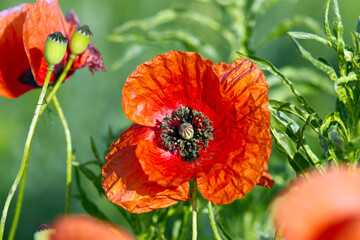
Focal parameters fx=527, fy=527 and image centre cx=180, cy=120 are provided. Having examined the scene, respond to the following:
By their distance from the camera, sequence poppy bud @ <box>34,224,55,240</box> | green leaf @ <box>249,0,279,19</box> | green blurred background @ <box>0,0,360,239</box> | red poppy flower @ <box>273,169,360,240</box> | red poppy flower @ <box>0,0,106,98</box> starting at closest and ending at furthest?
red poppy flower @ <box>273,169,360,240</box> → poppy bud @ <box>34,224,55,240</box> → red poppy flower @ <box>0,0,106,98</box> → green leaf @ <box>249,0,279,19</box> → green blurred background @ <box>0,0,360,239</box>

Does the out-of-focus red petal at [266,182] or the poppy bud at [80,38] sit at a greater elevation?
the poppy bud at [80,38]

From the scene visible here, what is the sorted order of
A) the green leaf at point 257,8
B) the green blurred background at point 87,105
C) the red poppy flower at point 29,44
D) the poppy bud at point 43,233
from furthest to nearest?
the green blurred background at point 87,105 < the green leaf at point 257,8 < the red poppy flower at point 29,44 < the poppy bud at point 43,233

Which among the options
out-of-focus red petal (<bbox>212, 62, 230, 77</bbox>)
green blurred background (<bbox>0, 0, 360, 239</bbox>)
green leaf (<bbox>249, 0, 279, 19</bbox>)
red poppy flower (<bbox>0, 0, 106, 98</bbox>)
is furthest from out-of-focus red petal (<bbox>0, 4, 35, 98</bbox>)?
green blurred background (<bbox>0, 0, 360, 239</bbox>)

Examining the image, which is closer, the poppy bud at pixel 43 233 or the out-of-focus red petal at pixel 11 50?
the poppy bud at pixel 43 233

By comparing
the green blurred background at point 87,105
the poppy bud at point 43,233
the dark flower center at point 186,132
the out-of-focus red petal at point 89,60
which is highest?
the green blurred background at point 87,105

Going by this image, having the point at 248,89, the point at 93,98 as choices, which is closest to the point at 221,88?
the point at 248,89

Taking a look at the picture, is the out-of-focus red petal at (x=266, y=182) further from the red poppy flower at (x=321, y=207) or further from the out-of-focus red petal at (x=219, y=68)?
the red poppy flower at (x=321, y=207)

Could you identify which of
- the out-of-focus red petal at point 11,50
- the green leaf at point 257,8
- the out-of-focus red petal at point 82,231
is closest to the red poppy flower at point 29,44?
the out-of-focus red petal at point 11,50

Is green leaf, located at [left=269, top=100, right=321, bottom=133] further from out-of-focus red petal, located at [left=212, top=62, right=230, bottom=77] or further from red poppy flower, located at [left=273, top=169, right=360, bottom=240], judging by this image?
red poppy flower, located at [left=273, top=169, right=360, bottom=240]

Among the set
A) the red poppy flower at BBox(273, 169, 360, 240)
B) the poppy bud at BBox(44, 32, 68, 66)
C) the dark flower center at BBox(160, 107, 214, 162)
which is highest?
the poppy bud at BBox(44, 32, 68, 66)
